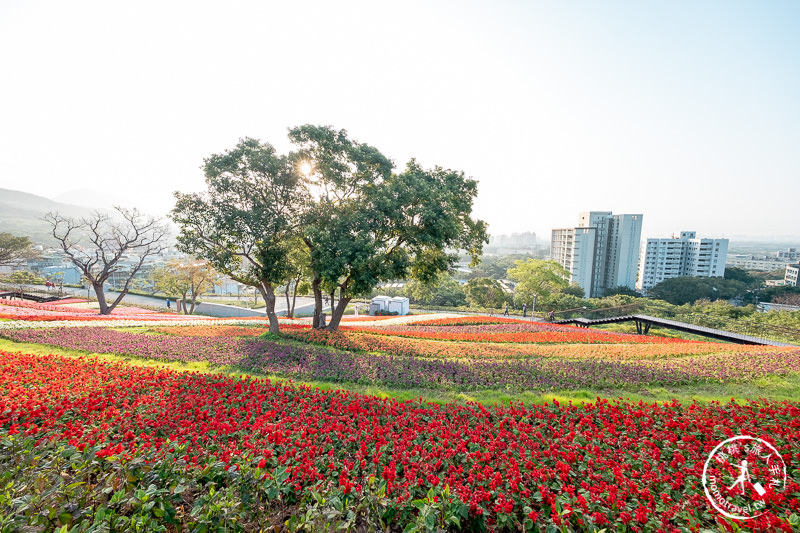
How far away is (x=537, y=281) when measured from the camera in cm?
4112

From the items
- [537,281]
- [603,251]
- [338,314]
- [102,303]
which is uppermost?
[603,251]

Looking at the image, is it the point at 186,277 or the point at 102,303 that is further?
the point at 186,277

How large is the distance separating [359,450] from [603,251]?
3790 inches

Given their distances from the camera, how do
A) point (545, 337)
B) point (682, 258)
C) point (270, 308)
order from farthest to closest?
point (682, 258)
point (545, 337)
point (270, 308)

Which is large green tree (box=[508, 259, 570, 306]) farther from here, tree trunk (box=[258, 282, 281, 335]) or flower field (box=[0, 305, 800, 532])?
tree trunk (box=[258, 282, 281, 335])

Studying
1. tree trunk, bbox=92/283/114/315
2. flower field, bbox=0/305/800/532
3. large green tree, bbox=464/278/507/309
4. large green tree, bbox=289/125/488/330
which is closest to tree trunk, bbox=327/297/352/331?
large green tree, bbox=289/125/488/330

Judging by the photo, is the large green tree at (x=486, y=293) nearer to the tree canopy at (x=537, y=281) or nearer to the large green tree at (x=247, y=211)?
the tree canopy at (x=537, y=281)

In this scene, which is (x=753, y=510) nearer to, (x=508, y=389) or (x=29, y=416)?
(x=508, y=389)

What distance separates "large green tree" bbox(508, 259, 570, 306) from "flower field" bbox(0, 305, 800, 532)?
31.9 m

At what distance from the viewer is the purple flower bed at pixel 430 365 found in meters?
8.91

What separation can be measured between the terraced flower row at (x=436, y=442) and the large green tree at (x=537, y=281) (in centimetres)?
3551

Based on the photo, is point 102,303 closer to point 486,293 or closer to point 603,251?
point 486,293

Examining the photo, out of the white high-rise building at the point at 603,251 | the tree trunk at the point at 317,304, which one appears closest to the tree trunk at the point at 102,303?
the tree trunk at the point at 317,304

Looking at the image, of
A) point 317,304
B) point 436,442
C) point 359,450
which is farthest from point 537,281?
point 359,450
